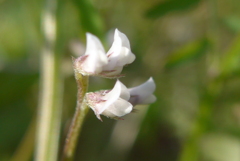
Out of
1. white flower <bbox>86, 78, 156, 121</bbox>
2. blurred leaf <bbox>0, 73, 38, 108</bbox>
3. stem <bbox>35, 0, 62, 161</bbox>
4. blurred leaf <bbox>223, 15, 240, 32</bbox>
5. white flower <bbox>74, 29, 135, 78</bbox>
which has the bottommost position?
blurred leaf <bbox>0, 73, 38, 108</bbox>

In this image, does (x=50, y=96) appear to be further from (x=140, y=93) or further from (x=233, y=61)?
(x=233, y=61)

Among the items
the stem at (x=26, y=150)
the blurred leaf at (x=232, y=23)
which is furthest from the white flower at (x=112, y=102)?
the blurred leaf at (x=232, y=23)

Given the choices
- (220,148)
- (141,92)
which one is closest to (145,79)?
(220,148)

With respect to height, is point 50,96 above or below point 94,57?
below

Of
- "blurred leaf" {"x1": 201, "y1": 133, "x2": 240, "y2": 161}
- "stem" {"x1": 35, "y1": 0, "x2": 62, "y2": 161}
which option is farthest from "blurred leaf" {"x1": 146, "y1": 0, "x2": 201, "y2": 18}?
"blurred leaf" {"x1": 201, "y1": 133, "x2": 240, "y2": 161}

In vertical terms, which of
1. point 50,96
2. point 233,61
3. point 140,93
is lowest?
point 50,96

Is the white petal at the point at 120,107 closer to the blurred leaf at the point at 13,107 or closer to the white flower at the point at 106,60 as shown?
the white flower at the point at 106,60

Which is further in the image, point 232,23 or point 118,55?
point 232,23

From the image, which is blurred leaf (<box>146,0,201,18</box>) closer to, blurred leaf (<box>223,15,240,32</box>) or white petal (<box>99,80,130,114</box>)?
blurred leaf (<box>223,15,240,32</box>)
